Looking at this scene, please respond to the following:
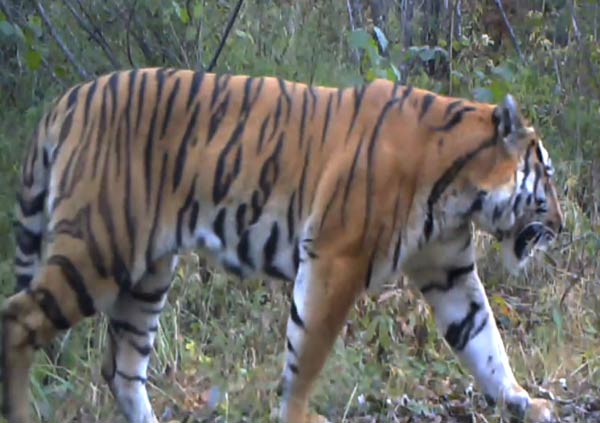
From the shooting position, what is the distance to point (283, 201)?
5.02m

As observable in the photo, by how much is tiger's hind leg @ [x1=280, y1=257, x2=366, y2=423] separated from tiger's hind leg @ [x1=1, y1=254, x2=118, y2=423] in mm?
789

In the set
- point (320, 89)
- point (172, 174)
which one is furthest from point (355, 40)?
point (172, 174)

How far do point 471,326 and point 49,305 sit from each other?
5.43 ft

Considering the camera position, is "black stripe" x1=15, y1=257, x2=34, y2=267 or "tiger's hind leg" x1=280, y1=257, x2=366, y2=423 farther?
"black stripe" x1=15, y1=257, x2=34, y2=267

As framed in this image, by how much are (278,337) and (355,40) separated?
1.44 metres

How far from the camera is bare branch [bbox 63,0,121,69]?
6938 millimetres

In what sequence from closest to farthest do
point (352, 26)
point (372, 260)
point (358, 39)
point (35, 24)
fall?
point (372, 260), point (358, 39), point (35, 24), point (352, 26)

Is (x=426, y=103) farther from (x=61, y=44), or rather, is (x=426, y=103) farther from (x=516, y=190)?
(x=61, y=44)

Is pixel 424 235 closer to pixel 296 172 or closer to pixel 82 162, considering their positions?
pixel 296 172

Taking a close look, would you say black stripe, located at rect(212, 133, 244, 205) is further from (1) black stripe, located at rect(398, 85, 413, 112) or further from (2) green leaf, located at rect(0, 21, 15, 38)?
(2) green leaf, located at rect(0, 21, 15, 38)

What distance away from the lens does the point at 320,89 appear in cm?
525

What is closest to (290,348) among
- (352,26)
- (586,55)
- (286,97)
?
(286,97)

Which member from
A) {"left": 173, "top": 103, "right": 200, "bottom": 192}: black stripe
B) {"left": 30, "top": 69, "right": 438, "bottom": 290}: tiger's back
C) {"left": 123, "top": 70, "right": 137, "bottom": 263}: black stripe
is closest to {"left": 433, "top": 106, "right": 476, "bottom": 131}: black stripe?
{"left": 30, "top": 69, "right": 438, "bottom": 290}: tiger's back

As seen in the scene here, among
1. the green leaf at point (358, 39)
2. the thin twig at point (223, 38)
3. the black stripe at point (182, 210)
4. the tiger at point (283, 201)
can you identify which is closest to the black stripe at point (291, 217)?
the tiger at point (283, 201)
